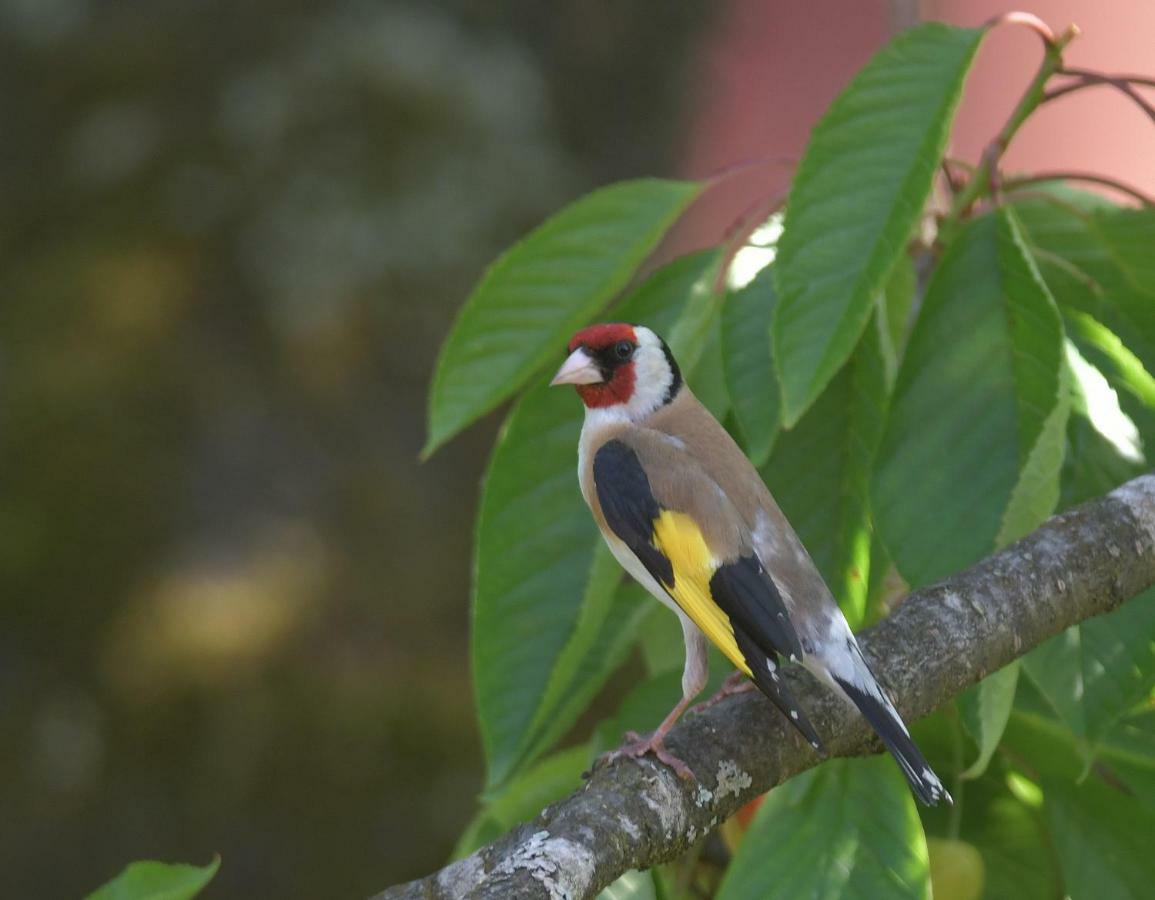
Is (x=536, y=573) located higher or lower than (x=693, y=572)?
lower

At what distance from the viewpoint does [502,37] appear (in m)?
1.92

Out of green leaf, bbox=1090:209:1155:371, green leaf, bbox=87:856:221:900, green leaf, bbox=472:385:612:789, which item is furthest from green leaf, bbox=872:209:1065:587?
green leaf, bbox=87:856:221:900

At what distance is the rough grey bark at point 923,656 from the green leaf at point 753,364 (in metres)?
0.15

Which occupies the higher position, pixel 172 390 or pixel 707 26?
pixel 707 26

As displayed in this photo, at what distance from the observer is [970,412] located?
0.95m

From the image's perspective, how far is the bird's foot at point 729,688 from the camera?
36.4 inches

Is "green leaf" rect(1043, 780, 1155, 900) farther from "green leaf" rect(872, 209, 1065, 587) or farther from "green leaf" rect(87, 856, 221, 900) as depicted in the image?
"green leaf" rect(87, 856, 221, 900)

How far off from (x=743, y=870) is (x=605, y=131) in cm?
127

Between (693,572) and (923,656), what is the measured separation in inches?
5.5

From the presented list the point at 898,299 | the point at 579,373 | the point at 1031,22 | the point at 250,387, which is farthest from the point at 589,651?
the point at 250,387

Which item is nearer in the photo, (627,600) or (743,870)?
(743,870)

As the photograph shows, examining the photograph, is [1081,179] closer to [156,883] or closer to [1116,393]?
[1116,393]

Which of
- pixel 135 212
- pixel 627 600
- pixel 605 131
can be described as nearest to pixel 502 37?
pixel 605 131

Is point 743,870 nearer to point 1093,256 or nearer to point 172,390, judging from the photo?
point 1093,256
